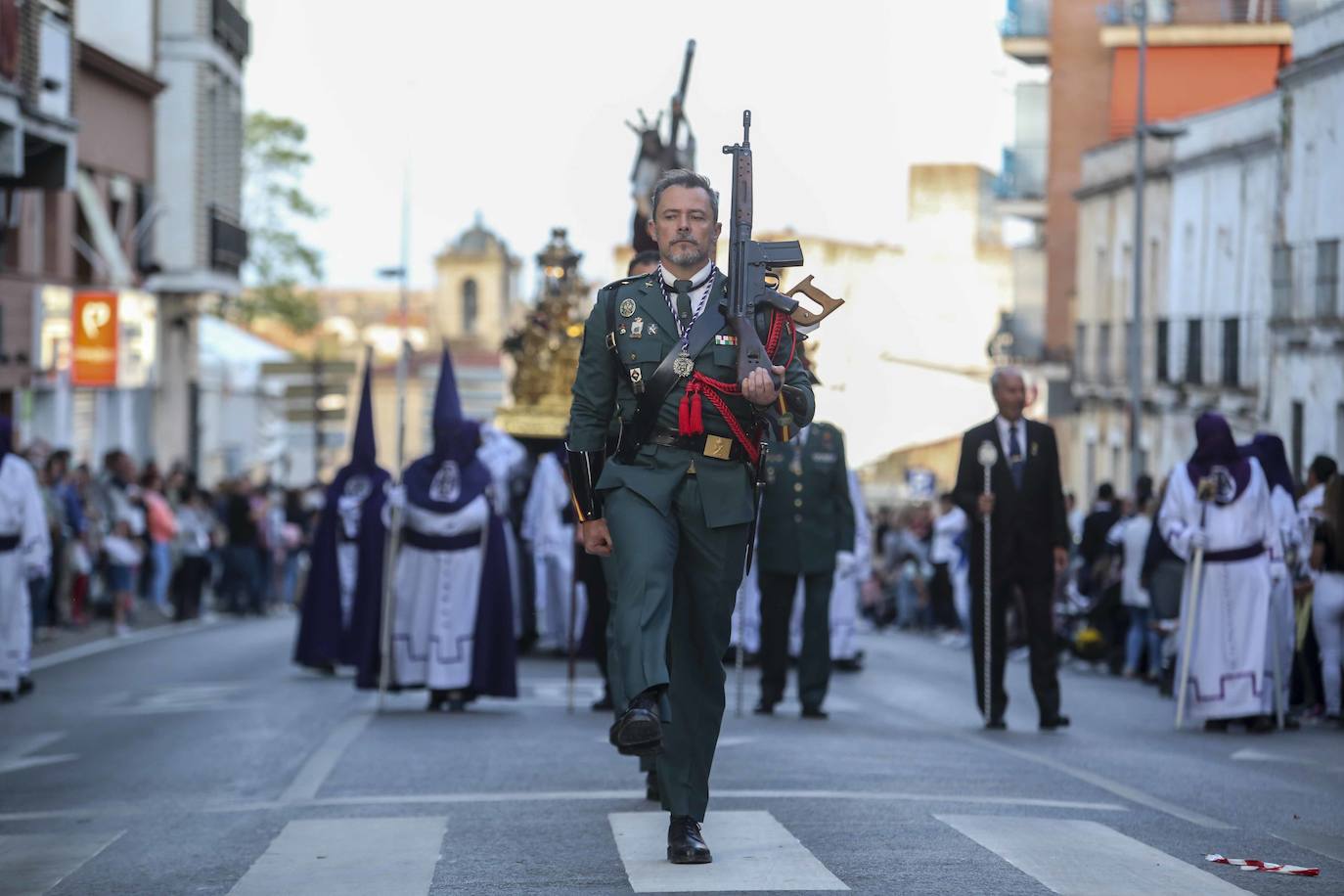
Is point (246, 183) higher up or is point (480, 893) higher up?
point (246, 183)

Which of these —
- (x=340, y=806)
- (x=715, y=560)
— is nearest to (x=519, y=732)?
(x=340, y=806)

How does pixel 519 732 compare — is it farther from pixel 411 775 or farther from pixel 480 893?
pixel 480 893

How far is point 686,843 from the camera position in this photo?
27.4 ft

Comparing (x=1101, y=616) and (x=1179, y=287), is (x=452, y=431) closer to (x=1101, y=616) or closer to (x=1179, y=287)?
(x=1101, y=616)

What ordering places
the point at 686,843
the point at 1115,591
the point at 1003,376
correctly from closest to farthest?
the point at 686,843 → the point at 1003,376 → the point at 1115,591

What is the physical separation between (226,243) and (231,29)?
4535mm

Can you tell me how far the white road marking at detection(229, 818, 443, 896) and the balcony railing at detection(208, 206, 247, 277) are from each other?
45.1 meters

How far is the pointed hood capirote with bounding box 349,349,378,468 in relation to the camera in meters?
17.4

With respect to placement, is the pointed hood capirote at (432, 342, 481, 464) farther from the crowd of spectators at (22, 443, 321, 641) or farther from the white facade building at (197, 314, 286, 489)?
the white facade building at (197, 314, 286, 489)

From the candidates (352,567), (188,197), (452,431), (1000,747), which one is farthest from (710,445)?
(188,197)

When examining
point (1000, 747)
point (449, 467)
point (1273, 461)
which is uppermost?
point (1273, 461)

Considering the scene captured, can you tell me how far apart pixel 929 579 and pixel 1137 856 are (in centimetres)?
2614

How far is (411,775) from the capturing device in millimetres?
11609

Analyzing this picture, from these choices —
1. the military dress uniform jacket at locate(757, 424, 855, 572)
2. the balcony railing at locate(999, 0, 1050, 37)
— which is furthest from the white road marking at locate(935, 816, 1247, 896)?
the balcony railing at locate(999, 0, 1050, 37)
